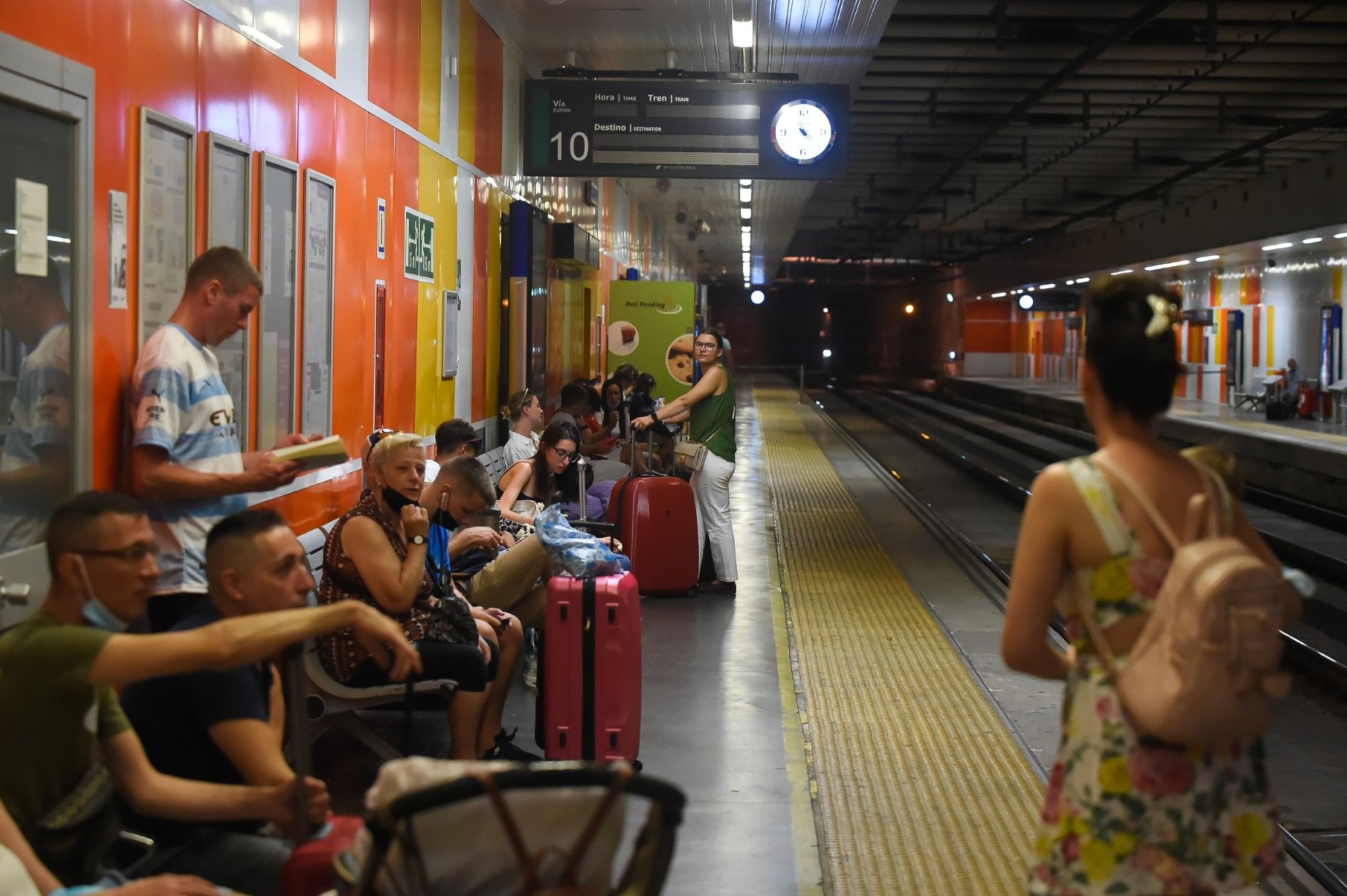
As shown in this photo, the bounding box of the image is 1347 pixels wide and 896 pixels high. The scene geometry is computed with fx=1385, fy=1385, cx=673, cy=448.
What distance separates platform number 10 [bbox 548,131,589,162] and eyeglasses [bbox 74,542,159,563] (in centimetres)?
746

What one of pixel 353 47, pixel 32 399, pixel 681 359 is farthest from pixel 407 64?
pixel 681 359

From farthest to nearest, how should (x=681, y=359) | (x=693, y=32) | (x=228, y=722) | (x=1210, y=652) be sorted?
(x=681, y=359) < (x=693, y=32) < (x=228, y=722) < (x=1210, y=652)

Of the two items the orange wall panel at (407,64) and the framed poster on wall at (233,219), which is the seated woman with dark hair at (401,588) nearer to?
the framed poster on wall at (233,219)

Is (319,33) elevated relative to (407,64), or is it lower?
lower

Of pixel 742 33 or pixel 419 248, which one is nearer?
pixel 419 248

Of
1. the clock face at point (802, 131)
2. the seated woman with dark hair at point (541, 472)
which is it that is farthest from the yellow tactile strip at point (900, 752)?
the clock face at point (802, 131)

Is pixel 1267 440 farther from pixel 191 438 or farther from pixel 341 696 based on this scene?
pixel 191 438

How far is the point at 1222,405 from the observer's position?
29.3 meters

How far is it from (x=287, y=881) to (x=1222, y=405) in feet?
97.2

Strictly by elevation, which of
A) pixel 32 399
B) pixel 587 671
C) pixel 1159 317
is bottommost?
pixel 587 671

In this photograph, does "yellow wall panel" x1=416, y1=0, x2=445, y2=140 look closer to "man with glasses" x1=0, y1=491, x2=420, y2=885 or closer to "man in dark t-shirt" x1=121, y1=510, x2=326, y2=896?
"man in dark t-shirt" x1=121, y1=510, x2=326, y2=896

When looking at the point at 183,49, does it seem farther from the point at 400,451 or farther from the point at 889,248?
the point at 889,248

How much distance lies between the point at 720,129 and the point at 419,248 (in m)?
2.96

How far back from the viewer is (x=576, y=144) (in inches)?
382
